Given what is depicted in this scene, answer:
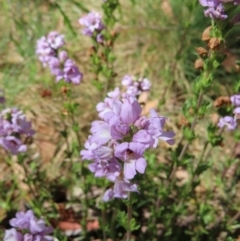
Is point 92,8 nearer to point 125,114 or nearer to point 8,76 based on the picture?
point 8,76

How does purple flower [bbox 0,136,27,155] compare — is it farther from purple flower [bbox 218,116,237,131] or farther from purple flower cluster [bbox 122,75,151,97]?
purple flower [bbox 218,116,237,131]

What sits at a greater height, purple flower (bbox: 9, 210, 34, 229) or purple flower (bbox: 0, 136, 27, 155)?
purple flower (bbox: 0, 136, 27, 155)

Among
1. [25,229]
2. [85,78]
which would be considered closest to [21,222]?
[25,229]

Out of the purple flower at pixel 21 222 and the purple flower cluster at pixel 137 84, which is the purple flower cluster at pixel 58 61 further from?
the purple flower at pixel 21 222

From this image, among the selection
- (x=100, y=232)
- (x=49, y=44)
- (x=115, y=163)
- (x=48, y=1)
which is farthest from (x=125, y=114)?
(x=48, y=1)

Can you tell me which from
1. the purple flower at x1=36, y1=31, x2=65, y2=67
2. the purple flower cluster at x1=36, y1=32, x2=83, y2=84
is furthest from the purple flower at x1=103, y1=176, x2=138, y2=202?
the purple flower at x1=36, y1=31, x2=65, y2=67

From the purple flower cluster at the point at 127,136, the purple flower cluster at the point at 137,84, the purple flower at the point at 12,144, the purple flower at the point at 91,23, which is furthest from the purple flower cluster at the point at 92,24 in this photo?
the purple flower cluster at the point at 127,136
